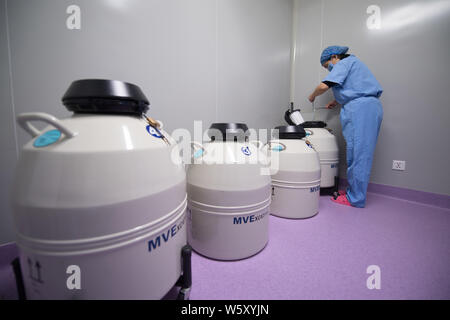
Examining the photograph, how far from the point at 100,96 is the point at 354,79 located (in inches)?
71.0

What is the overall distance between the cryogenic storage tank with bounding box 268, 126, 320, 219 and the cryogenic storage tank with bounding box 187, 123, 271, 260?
41 cm

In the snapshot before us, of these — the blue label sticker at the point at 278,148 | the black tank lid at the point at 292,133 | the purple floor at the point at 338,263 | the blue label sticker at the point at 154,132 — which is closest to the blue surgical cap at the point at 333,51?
the black tank lid at the point at 292,133

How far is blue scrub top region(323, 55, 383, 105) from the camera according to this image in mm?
1461

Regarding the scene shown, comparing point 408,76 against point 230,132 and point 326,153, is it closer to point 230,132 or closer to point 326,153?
point 326,153

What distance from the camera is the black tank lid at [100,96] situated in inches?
19.0

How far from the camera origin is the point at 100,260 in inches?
15.9

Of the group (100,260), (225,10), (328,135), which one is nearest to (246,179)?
(100,260)

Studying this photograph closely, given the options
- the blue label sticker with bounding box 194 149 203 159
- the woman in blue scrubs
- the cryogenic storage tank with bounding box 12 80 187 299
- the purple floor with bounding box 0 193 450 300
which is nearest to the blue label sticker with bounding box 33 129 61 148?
the cryogenic storage tank with bounding box 12 80 187 299

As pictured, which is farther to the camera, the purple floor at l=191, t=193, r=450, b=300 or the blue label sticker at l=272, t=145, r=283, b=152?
the blue label sticker at l=272, t=145, r=283, b=152

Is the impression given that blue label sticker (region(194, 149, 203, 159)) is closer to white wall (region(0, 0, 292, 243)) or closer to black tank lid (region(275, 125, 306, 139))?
white wall (region(0, 0, 292, 243))

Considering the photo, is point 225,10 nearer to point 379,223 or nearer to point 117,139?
point 117,139

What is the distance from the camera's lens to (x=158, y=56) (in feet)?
3.64

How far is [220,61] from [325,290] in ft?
5.14

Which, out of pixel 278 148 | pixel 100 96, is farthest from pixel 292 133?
pixel 100 96
